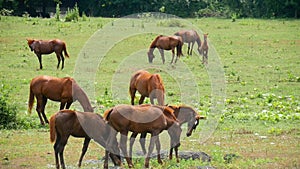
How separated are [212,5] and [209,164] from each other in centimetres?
4271

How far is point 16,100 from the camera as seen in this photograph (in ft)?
65.0

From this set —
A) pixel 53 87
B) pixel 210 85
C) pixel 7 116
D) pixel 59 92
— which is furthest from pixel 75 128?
pixel 210 85

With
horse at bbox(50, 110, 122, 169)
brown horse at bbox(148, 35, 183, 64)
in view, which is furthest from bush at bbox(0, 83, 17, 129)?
brown horse at bbox(148, 35, 183, 64)

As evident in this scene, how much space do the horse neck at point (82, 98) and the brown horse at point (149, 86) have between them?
2049 millimetres

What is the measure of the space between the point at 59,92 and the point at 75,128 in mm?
4659

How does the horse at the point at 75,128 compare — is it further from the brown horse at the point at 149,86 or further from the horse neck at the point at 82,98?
the brown horse at the point at 149,86

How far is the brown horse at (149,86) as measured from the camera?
16.4 metres

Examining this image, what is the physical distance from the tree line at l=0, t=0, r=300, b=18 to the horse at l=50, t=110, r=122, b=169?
37197mm

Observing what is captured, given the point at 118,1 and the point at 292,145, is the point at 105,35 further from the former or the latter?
the point at 292,145

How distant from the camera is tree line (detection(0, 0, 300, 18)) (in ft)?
163

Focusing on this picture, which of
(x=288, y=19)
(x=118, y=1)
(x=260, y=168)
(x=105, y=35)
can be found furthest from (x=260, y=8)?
(x=260, y=168)

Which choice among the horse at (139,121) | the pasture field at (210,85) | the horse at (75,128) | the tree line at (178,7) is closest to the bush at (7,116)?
the pasture field at (210,85)

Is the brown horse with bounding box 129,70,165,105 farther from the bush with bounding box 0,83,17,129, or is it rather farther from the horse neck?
the bush with bounding box 0,83,17,129

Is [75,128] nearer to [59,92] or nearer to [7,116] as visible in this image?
[59,92]
